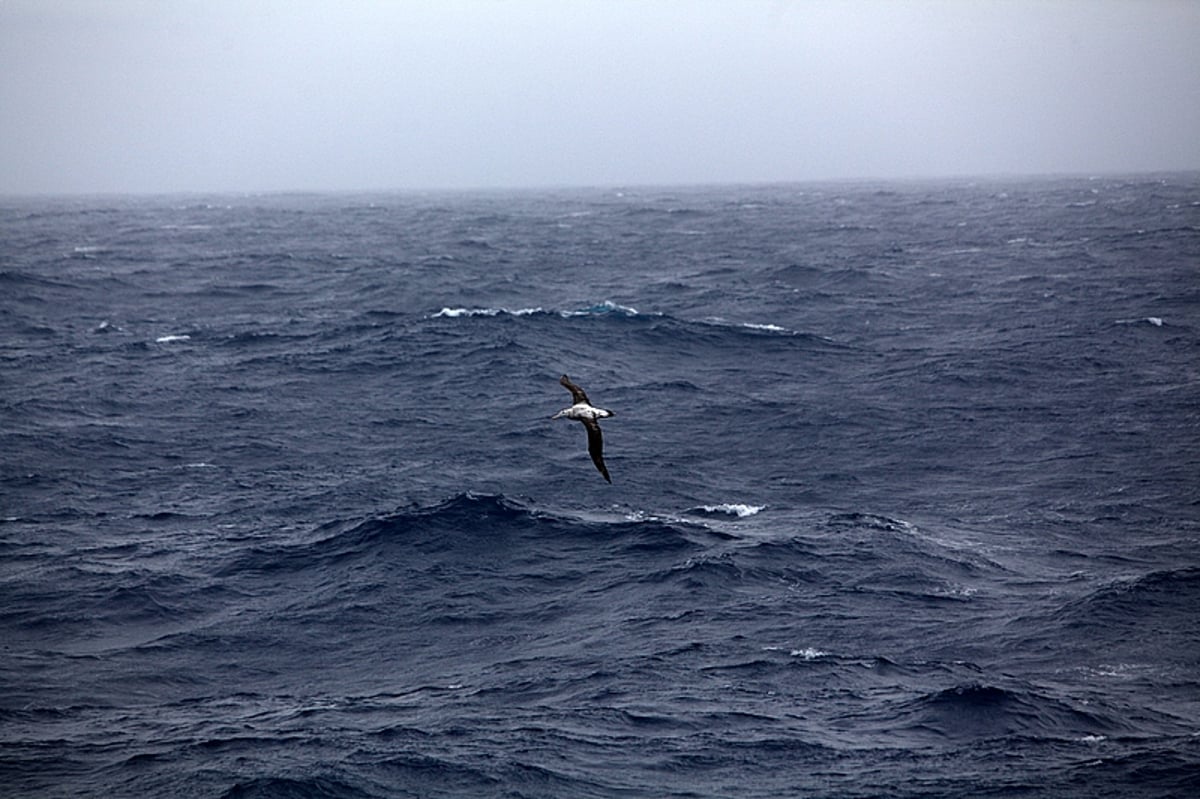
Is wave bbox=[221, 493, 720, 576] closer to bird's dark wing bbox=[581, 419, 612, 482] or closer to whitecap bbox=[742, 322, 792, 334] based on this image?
bird's dark wing bbox=[581, 419, 612, 482]

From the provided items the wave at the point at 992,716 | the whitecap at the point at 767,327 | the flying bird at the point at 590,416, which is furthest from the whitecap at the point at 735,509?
the whitecap at the point at 767,327

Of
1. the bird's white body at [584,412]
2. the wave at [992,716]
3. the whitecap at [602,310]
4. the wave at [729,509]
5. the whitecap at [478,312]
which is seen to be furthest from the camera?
the whitecap at [478,312]

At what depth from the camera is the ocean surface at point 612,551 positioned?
78.8ft

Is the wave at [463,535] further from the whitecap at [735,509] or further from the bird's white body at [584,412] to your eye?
the bird's white body at [584,412]

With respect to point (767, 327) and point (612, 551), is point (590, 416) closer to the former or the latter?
point (612, 551)

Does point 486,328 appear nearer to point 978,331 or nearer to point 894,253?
point 978,331

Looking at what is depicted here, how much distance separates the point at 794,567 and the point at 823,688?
21.8 feet

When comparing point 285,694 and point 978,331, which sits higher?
point 978,331

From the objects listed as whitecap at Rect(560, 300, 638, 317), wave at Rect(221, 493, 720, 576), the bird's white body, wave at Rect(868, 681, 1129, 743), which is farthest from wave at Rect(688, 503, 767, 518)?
whitecap at Rect(560, 300, 638, 317)

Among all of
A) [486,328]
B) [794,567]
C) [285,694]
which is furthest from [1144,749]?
[486,328]

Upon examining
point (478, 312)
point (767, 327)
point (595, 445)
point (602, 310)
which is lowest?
point (767, 327)

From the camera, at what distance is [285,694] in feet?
89.0

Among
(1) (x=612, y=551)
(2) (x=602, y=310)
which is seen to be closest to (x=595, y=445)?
(1) (x=612, y=551)

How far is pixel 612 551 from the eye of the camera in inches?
1358
